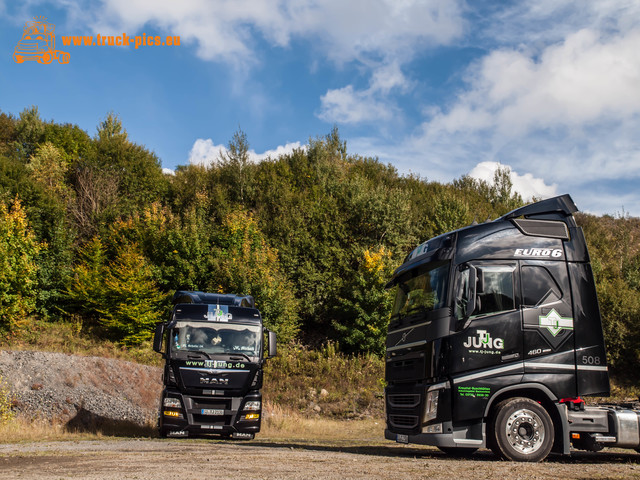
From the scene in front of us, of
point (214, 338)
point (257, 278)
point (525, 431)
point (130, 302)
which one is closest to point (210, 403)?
point (214, 338)

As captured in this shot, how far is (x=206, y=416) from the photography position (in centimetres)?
1445

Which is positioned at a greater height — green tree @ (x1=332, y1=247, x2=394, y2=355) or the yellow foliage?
the yellow foliage

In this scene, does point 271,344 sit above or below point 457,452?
above

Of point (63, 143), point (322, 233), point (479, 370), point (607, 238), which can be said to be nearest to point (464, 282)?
point (479, 370)

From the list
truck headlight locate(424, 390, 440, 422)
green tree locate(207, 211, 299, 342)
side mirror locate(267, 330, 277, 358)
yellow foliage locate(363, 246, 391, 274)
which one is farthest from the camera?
yellow foliage locate(363, 246, 391, 274)

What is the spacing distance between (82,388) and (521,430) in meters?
19.5

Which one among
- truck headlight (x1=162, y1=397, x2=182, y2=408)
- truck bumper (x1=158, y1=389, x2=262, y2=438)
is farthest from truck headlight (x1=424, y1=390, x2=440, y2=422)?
truck headlight (x1=162, y1=397, x2=182, y2=408)

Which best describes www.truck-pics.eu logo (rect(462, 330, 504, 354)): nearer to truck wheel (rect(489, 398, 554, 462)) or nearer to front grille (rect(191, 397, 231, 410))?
truck wheel (rect(489, 398, 554, 462))

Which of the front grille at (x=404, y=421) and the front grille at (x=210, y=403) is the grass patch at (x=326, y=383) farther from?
the front grille at (x=404, y=421)

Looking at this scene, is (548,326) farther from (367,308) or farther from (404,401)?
(367,308)

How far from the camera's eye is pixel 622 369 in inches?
1518

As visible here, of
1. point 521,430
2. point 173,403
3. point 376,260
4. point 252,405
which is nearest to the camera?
point 521,430

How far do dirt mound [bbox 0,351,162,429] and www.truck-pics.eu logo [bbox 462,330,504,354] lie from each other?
1364 centimetres

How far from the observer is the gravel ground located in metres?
7.53
